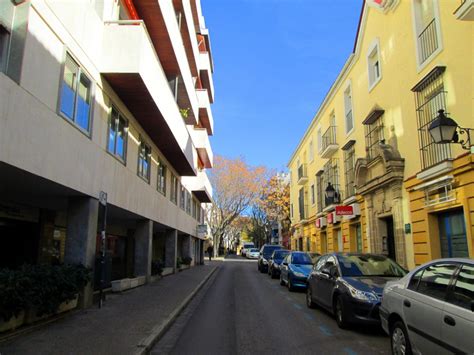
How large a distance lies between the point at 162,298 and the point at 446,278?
9080 millimetres

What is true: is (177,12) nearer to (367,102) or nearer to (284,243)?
(367,102)

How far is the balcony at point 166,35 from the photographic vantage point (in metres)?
13.4

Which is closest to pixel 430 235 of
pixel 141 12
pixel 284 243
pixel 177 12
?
pixel 141 12

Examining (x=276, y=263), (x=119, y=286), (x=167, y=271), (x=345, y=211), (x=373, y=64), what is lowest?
(x=119, y=286)

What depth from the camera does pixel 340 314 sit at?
8.44 meters

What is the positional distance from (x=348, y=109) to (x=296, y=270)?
382 inches

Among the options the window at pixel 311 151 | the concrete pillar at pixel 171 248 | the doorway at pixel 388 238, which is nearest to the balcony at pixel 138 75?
the concrete pillar at pixel 171 248

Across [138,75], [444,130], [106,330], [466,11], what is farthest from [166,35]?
[106,330]

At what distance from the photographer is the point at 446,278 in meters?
4.97

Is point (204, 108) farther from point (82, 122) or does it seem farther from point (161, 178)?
point (82, 122)

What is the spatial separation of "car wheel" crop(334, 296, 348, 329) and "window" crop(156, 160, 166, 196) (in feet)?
38.0

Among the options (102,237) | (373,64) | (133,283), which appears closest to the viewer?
(102,237)

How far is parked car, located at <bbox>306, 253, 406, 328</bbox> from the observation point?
7879mm

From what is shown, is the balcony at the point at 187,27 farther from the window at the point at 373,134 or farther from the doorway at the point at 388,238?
the doorway at the point at 388,238
